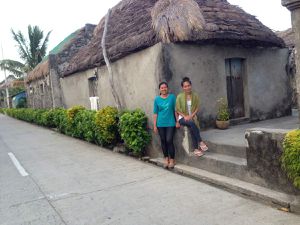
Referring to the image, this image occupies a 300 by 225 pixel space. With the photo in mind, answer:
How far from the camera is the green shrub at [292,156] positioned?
173 inches

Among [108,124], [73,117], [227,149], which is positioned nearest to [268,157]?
[227,149]

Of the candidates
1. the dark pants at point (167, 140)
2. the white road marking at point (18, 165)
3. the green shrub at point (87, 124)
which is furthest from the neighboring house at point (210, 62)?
the white road marking at point (18, 165)

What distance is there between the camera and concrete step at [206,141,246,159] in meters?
6.20

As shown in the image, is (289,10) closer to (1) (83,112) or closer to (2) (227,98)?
(2) (227,98)

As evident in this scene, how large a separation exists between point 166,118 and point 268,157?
2.68 m

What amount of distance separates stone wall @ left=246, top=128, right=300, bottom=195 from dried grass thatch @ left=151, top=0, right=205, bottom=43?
337 centimetres

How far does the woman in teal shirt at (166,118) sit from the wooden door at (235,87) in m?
2.85

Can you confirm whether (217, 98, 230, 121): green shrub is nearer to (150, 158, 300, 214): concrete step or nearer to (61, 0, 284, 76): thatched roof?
(61, 0, 284, 76): thatched roof

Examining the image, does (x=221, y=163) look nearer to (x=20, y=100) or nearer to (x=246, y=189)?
(x=246, y=189)

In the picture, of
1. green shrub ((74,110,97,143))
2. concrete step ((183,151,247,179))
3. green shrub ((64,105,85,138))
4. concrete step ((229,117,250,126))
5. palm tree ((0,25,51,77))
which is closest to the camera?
concrete step ((183,151,247,179))

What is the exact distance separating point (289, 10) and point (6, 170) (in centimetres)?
760

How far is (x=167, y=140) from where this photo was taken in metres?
7.31

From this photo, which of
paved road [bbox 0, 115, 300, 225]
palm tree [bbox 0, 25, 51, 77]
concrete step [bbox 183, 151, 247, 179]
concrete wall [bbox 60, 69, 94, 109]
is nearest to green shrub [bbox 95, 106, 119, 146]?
paved road [bbox 0, 115, 300, 225]

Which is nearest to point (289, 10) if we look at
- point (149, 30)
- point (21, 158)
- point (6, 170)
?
point (149, 30)
